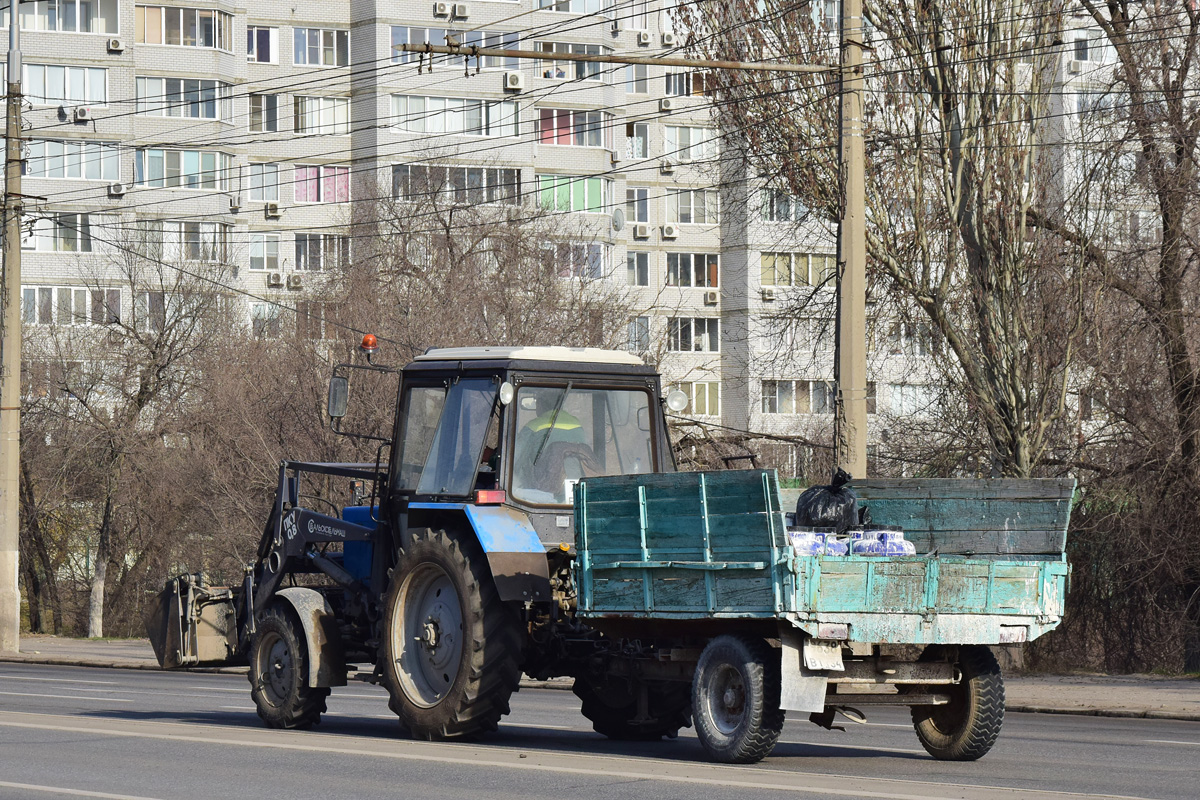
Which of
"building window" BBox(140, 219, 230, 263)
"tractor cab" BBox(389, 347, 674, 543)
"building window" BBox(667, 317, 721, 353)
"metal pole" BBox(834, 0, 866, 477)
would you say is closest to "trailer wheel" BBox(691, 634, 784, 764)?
"tractor cab" BBox(389, 347, 674, 543)

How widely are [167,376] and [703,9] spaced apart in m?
22.8

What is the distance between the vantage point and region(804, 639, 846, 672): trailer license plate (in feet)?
38.6

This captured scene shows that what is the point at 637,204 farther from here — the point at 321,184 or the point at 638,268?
the point at 321,184

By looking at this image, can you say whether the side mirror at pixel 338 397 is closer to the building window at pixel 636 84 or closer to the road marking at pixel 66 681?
the road marking at pixel 66 681

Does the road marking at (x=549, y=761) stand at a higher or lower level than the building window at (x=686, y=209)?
lower

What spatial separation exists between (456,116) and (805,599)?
59.0 m

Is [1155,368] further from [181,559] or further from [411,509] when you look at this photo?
[181,559]

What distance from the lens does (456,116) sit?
69000 millimetres

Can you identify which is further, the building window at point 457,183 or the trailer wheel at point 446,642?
the building window at point 457,183

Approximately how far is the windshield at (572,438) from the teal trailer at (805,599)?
1.26m

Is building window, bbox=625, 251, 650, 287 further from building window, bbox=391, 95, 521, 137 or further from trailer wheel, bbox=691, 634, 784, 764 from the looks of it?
trailer wheel, bbox=691, 634, 784, 764

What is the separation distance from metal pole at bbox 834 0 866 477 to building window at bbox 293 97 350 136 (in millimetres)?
52923

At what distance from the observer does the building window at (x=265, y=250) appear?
230 feet

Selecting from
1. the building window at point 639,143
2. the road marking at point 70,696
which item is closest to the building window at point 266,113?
the building window at point 639,143
